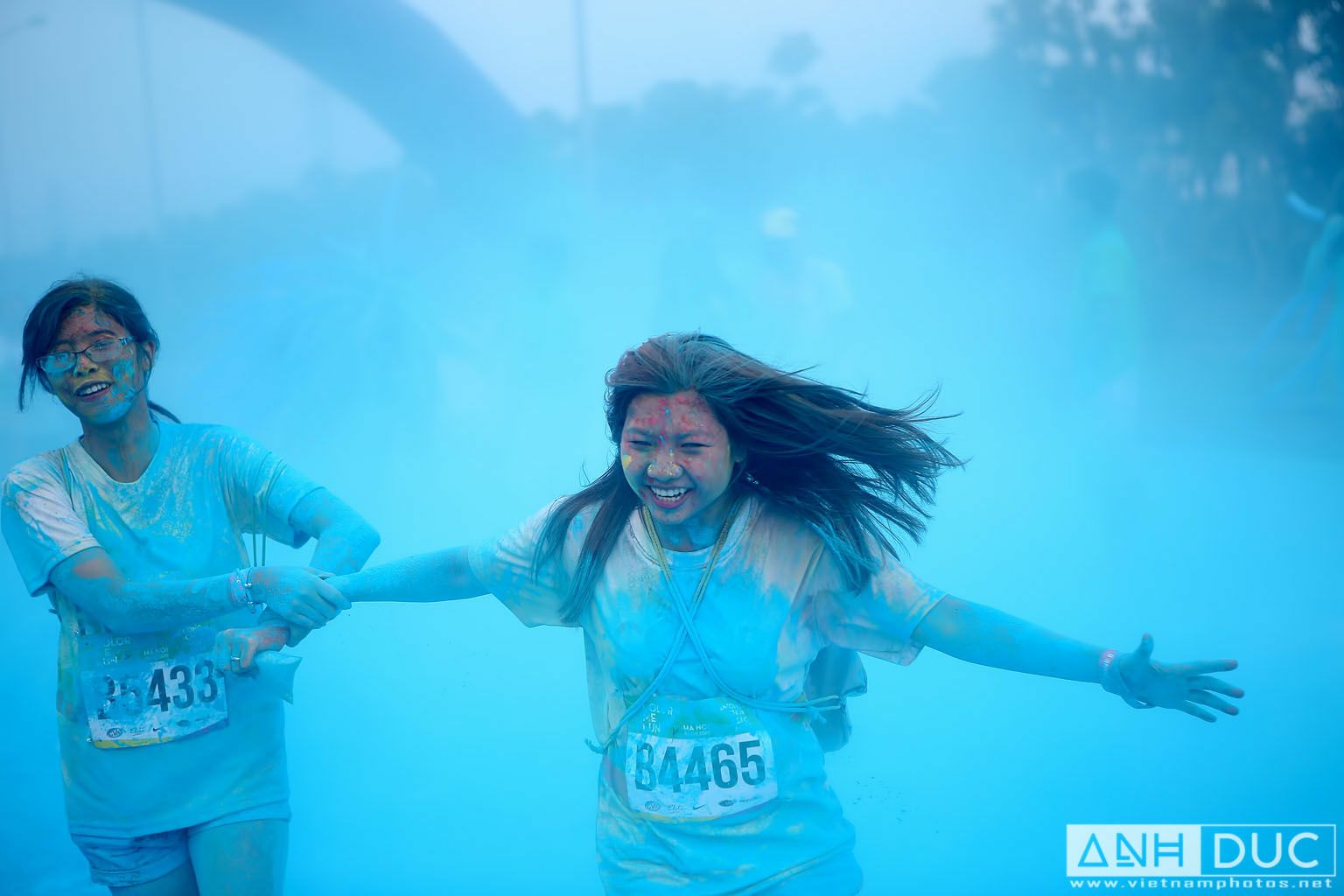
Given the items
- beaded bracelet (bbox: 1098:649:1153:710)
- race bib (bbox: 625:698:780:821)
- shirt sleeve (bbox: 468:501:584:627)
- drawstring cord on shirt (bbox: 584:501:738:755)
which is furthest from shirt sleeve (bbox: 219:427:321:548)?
beaded bracelet (bbox: 1098:649:1153:710)

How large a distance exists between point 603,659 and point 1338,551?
3.90m

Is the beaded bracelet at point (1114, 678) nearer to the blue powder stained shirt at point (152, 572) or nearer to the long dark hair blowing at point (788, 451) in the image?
the long dark hair blowing at point (788, 451)

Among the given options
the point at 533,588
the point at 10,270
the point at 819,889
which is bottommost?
the point at 819,889

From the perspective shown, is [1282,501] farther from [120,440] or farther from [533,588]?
[120,440]

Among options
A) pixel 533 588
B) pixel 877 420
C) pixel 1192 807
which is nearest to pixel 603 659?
pixel 533 588

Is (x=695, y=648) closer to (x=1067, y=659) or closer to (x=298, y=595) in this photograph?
(x=1067, y=659)

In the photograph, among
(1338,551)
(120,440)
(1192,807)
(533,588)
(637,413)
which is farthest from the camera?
(1338,551)

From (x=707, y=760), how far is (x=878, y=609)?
18.3 inches

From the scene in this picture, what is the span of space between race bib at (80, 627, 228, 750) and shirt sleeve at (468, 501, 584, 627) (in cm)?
80

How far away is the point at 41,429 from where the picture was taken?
480 cm

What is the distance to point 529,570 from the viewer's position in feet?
7.61

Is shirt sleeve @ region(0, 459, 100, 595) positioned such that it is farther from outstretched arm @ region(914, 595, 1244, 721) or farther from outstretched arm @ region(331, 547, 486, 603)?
outstretched arm @ region(914, 595, 1244, 721)

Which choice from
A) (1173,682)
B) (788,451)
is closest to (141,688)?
(788,451)

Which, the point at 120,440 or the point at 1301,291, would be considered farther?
the point at 1301,291
